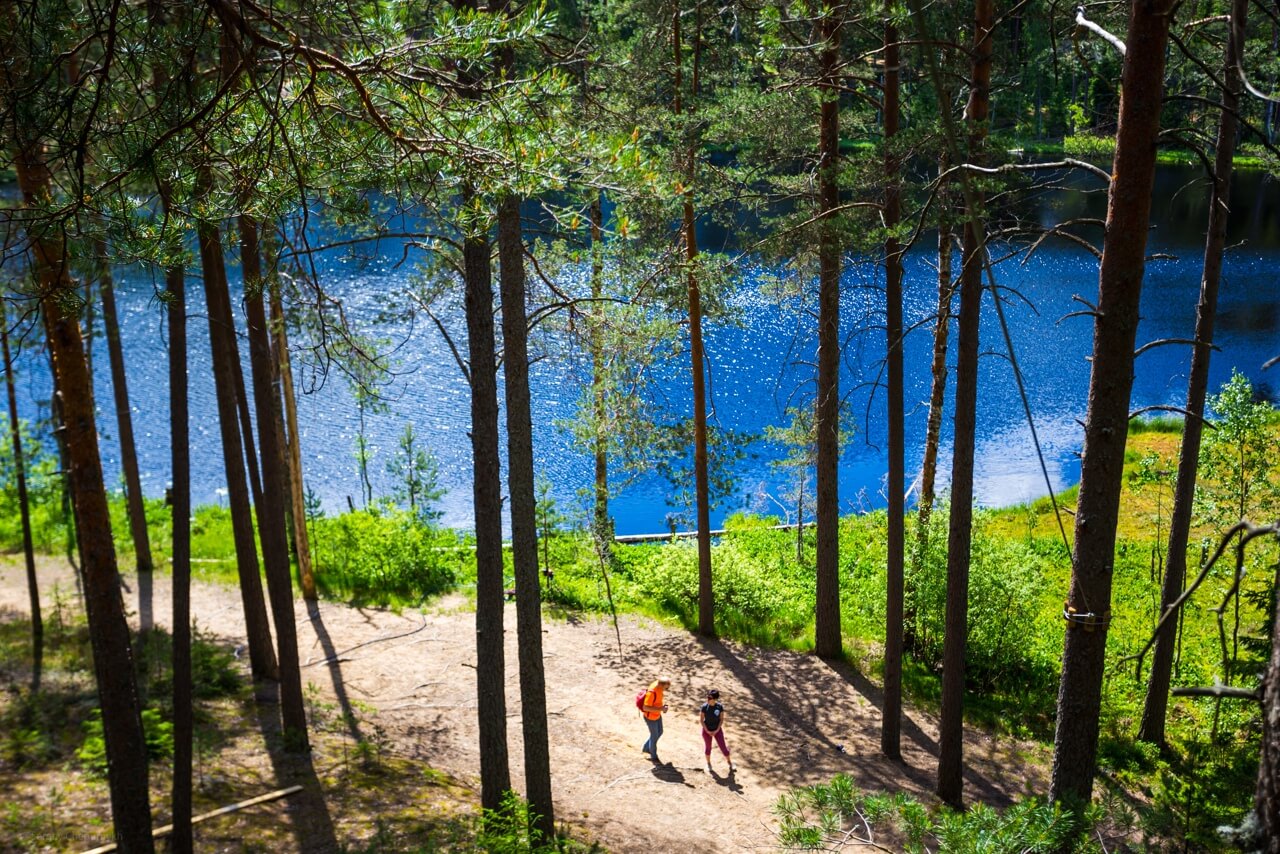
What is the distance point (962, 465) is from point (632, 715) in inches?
200

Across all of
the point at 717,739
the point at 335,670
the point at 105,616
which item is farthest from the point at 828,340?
the point at 105,616

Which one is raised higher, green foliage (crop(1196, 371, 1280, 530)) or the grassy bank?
green foliage (crop(1196, 371, 1280, 530))

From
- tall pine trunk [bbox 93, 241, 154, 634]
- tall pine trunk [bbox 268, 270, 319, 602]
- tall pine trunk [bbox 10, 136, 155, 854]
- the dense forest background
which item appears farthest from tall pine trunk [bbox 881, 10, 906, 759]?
tall pine trunk [bbox 93, 241, 154, 634]

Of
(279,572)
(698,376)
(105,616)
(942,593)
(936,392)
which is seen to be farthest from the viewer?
(698,376)

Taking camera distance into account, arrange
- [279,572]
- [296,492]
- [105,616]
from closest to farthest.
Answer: [105,616] → [279,572] → [296,492]

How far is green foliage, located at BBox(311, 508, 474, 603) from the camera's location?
47.3 ft

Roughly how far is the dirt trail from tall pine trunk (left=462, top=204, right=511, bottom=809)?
1.48 metres

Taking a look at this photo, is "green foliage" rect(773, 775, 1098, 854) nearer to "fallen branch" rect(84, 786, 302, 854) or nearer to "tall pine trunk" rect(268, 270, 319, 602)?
"fallen branch" rect(84, 786, 302, 854)

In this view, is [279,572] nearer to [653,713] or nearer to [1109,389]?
[653,713]

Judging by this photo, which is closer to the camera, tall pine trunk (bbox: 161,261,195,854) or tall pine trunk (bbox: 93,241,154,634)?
tall pine trunk (bbox: 161,261,195,854)

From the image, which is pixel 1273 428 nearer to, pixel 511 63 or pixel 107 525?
pixel 511 63

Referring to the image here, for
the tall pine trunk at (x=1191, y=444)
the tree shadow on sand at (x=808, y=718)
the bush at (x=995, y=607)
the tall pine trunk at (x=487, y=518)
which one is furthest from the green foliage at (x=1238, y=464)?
the tall pine trunk at (x=487, y=518)

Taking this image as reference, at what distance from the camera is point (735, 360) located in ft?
84.0

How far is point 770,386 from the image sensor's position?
23.6 meters
